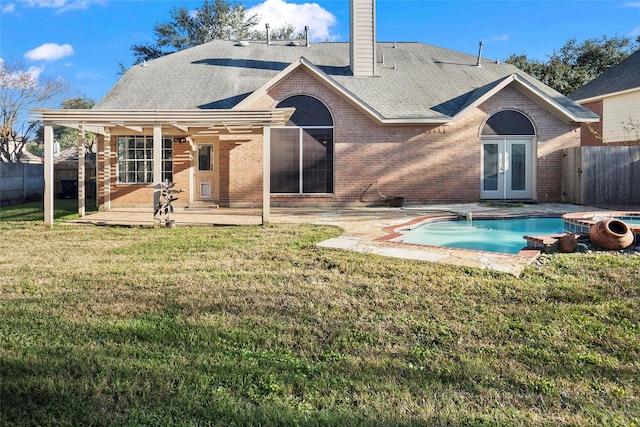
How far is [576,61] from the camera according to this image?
106 feet

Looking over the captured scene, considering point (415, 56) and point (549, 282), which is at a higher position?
point (415, 56)

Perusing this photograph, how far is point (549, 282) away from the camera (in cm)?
488

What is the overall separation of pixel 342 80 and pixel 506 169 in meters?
6.69

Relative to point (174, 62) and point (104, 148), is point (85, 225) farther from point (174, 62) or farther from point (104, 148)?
point (174, 62)

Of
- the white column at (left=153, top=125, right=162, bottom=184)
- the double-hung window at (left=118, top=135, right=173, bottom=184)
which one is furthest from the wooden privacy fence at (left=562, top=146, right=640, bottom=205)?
the double-hung window at (left=118, top=135, right=173, bottom=184)

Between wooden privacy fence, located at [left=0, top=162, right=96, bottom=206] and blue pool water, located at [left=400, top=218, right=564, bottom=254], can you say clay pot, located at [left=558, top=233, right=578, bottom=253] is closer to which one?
blue pool water, located at [left=400, top=218, right=564, bottom=254]

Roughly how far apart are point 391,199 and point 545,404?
12832 millimetres

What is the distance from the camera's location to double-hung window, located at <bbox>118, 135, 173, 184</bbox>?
49.6 ft

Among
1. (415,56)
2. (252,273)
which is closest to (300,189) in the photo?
(415,56)

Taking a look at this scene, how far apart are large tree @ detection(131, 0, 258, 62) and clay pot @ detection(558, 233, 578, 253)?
1121 inches

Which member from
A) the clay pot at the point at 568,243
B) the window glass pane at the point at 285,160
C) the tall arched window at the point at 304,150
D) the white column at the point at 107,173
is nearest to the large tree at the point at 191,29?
the white column at the point at 107,173

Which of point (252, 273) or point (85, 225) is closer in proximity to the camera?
point (252, 273)

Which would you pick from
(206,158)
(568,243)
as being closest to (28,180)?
(206,158)

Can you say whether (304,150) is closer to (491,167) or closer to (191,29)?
(491,167)
